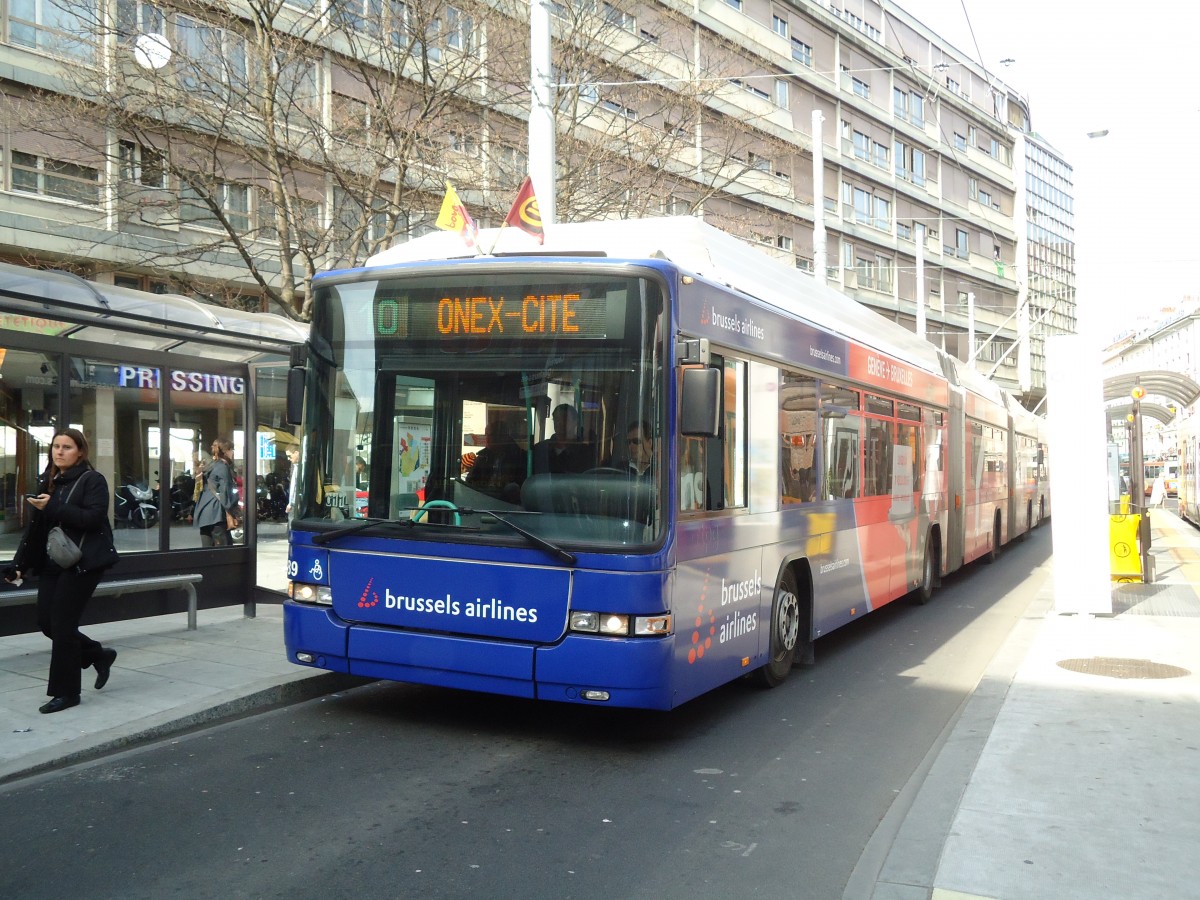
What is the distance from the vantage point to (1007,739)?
6234mm

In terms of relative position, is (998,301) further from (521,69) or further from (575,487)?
(575,487)

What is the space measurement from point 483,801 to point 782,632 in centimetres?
330

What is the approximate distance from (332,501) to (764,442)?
2.84 m

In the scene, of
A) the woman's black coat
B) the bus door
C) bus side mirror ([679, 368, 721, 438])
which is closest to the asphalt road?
the woman's black coat

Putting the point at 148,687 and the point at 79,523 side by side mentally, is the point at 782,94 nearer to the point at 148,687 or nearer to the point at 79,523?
the point at 148,687

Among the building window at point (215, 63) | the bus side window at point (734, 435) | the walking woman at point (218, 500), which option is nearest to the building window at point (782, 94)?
the building window at point (215, 63)

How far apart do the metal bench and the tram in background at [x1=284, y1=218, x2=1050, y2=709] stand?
2600 millimetres

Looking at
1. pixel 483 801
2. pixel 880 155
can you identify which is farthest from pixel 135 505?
pixel 880 155

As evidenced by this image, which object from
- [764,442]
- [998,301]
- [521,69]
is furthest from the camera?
[998,301]

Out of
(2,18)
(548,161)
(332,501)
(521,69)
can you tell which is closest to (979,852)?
(332,501)

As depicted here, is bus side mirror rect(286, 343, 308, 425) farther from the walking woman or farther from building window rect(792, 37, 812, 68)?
building window rect(792, 37, 812, 68)

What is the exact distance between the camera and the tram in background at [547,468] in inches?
234

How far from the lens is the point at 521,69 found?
16.7 meters

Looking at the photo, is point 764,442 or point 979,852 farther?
point 764,442
